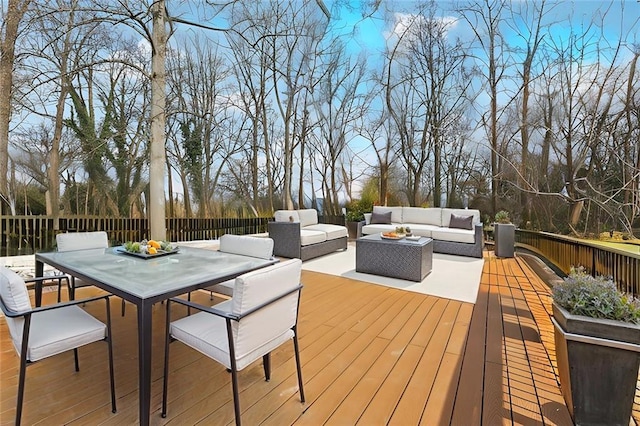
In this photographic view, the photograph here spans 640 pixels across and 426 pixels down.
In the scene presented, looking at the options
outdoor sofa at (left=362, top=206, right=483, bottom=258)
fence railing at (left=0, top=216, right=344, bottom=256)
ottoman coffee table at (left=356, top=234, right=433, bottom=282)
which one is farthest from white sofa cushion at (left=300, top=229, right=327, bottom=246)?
fence railing at (left=0, top=216, right=344, bottom=256)

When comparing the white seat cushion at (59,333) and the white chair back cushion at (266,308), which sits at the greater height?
the white chair back cushion at (266,308)

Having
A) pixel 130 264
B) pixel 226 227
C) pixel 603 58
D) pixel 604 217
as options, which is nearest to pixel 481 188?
pixel 604 217

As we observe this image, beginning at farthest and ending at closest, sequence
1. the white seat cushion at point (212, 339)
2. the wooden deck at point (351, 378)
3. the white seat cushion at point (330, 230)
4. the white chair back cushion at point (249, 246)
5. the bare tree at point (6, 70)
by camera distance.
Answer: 1. the white seat cushion at point (330, 230)
2. the bare tree at point (6, 70)
3. the white chair back cushion at point (249, 246)
4. the wooden deck at point (351, 378)
5. the white seat cushion at point (212, 339)

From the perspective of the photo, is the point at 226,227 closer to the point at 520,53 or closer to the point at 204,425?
the point at 204,425

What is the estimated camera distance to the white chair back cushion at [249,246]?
2.37m

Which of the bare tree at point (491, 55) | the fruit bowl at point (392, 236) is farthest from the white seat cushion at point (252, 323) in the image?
the bare tree at point (491, 55)

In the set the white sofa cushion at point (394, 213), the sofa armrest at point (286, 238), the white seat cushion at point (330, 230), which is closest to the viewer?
the sofa armrest at point (286, 238)

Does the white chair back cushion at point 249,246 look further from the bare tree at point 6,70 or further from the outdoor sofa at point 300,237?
the bare tree at point 6,70

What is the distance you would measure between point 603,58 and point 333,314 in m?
6.10

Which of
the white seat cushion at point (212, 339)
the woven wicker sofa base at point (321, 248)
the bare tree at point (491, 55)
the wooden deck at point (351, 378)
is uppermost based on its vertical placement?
the bare tree at point (491, 55)

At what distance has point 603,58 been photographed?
506 centimetres

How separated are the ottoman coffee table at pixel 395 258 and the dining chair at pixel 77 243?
304 centimetres

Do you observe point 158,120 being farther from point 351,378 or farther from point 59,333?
point 351,378

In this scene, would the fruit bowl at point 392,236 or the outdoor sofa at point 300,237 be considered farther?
the outdoor sofa at point 300,237
